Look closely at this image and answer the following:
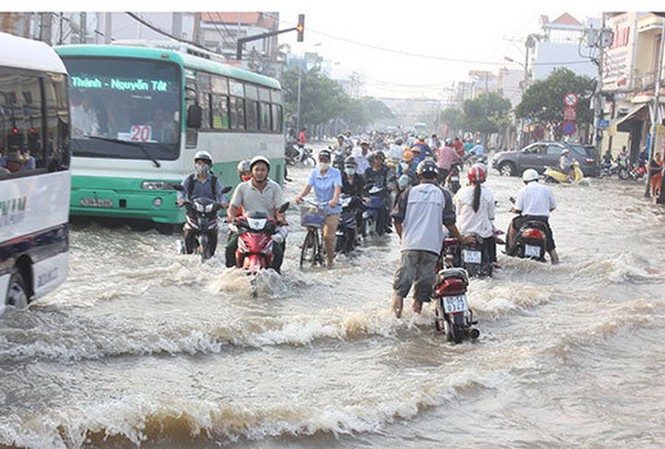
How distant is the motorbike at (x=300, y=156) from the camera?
41.3 meters

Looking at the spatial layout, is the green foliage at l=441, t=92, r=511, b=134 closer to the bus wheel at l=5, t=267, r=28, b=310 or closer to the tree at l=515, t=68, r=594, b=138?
the tree at l=515, t=68, r=594, b=138

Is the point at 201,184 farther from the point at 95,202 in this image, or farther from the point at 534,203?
the point at 534,203

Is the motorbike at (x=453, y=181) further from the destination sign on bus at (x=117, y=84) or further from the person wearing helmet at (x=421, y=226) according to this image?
the person wearing helmet at (x=421, y=226)

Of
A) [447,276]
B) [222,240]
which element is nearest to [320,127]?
[222,240]

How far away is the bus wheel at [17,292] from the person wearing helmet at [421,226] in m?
3.21

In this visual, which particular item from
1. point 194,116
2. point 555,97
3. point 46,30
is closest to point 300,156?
point 46,30

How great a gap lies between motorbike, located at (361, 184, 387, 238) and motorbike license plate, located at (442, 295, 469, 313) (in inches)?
314

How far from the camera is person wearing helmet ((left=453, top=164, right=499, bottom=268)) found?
12383mm

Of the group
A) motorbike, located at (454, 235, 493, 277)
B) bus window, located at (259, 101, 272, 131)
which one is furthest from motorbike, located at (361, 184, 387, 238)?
motorbike, located at (454, 235, 493, 277)

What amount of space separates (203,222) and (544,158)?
32643 millimetres

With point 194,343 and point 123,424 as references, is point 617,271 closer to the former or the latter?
point 194,343

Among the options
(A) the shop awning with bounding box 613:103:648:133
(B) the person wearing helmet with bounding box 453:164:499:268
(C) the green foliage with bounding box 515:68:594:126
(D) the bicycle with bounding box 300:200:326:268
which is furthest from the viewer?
(C) the green foliage with bounding box 515:68:594:126

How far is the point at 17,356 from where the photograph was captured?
292 inches

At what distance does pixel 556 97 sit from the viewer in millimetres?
59906
